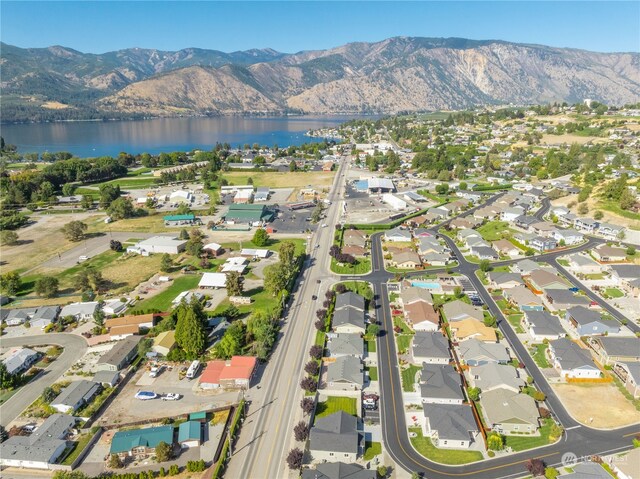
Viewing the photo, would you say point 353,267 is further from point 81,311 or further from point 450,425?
point 81,311

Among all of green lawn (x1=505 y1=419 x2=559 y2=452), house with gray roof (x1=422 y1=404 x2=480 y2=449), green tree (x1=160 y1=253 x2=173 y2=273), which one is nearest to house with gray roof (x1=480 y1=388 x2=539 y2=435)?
green lawn (x1=505 y1=419 x2=559 y2=452)

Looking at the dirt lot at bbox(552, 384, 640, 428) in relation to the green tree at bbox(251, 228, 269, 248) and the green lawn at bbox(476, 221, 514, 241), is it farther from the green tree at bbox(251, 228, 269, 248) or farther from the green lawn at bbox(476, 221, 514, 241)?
the green tree at bbox(251, 228, 269, 248)

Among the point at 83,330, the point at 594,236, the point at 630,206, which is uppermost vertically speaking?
the point at 630,206

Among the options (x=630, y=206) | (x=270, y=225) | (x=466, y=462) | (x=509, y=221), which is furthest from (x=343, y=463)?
(x=630, y=206)

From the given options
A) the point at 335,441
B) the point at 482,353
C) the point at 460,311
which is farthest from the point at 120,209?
the point at 482,353

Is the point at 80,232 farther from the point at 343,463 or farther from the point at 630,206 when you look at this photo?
the point at 630,206
